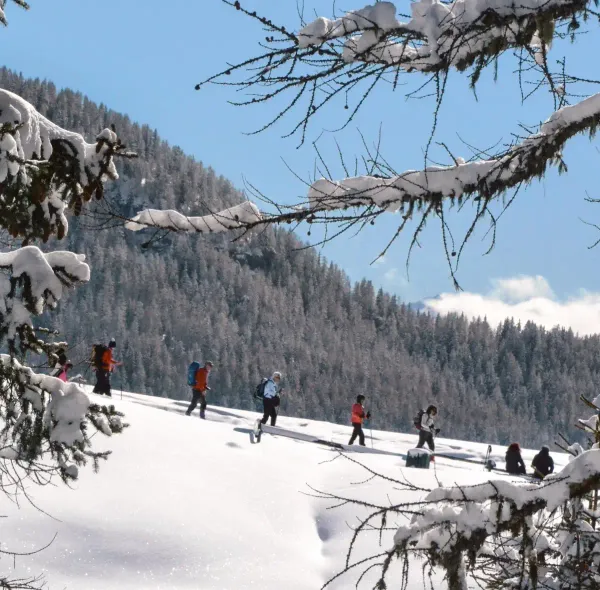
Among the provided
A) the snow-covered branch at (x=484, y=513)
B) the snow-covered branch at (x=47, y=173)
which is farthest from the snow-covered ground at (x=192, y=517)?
the snow-covered branch at (x=484, y=513)

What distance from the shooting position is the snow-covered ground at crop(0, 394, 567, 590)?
30.7ft

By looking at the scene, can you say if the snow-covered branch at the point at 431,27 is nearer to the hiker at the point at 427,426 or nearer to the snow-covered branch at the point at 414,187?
the snow-covered branch at the point at 414,187

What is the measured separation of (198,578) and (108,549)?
1.19m

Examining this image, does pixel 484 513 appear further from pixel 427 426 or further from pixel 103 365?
pixel 427 426

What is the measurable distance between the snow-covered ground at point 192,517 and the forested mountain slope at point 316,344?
88.4 meters

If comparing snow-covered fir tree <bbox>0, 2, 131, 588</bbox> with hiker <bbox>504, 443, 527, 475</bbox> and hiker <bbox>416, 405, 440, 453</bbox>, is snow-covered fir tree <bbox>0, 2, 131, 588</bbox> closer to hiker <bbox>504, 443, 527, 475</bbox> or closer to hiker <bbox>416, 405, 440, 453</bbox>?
hiker <bbox>416, 405, 440, 453</bbox>

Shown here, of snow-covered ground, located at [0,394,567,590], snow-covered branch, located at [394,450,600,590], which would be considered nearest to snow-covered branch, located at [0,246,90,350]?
snow-covered branch, located at [394,450,600,590]

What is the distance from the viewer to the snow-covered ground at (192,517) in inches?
368

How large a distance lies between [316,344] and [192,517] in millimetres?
120954

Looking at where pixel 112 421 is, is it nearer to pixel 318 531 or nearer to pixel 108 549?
pixel 108 549

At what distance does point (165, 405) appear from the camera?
21359 mm

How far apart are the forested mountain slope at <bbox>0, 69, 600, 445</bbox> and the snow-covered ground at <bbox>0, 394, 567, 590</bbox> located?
8838 cm

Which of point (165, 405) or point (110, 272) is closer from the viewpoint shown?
point (165, 405)

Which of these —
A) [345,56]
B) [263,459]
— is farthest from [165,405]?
[345,56]
